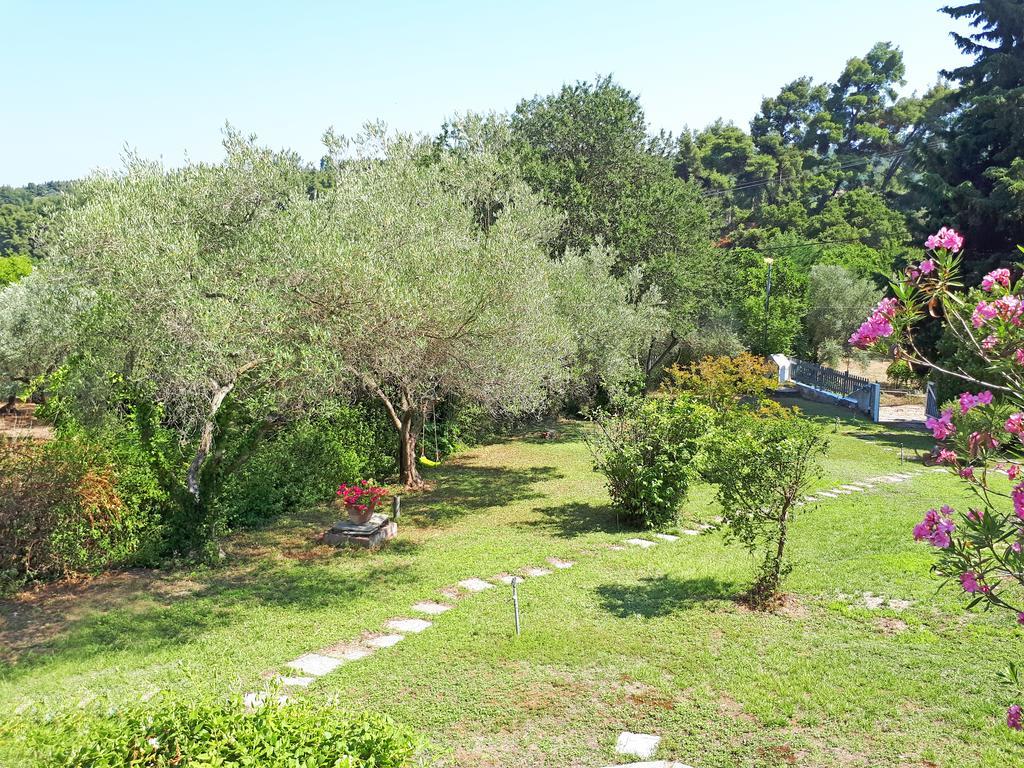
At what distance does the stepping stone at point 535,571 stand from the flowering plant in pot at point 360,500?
9.99 feet

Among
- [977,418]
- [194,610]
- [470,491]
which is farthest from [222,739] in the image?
[470,491]

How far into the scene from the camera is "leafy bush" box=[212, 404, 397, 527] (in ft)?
38.3

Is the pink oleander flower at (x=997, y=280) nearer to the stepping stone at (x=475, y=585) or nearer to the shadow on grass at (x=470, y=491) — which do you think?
the stepping stone at (x=475, y=585)

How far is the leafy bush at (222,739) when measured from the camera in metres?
3.29

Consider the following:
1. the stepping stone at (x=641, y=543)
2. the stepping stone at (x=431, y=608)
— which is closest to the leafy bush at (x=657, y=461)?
the stepping stone at (x=641, y=543)

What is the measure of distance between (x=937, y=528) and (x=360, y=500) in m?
8.95

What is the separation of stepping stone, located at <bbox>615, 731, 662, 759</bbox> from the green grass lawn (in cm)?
8

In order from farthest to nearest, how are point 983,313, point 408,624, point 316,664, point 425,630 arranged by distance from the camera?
point 408,624
point 425,630
point 316,664
point 983,313

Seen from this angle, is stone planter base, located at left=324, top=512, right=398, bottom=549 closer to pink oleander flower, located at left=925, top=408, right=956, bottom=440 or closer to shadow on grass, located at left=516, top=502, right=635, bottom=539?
shadow on grass, located at left=516, top=502, right=635, bottom=539

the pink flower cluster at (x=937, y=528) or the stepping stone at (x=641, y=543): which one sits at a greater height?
the pink flower cluster at (x=937, y=528)

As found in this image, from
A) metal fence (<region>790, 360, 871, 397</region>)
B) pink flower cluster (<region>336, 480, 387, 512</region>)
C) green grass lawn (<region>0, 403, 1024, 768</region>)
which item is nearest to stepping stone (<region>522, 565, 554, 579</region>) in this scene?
green grass lawn (<region>0, 403, 1024, 768</region>)

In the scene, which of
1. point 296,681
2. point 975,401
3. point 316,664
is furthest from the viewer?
point 316,664

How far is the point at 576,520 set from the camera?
1270 cm

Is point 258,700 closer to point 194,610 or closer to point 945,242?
point 194,610
